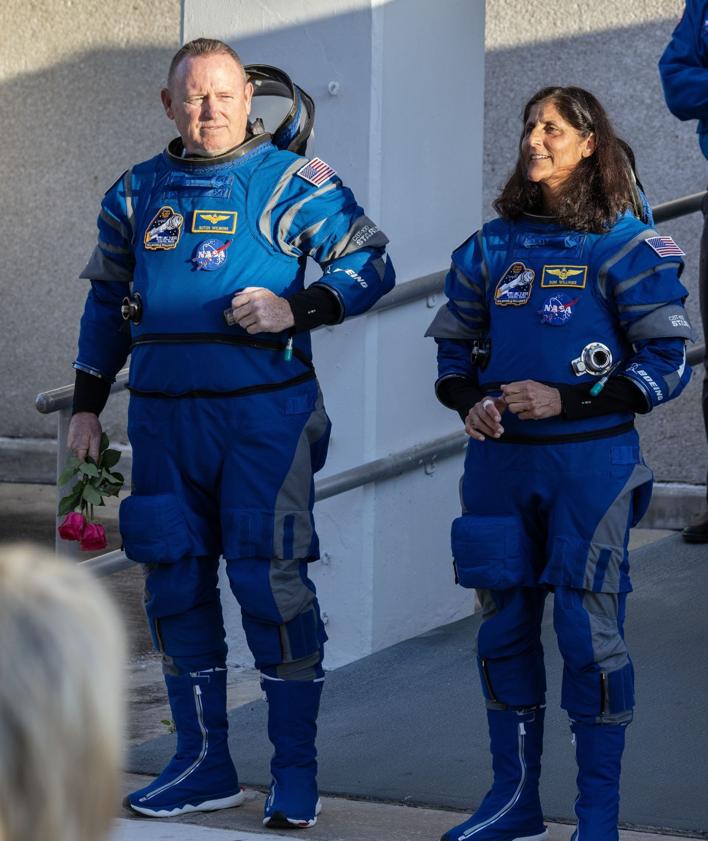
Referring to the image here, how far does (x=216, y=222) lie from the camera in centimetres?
344

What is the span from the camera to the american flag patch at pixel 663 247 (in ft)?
10.4

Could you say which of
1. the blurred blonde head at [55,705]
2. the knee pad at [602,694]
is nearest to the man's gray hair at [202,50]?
the knee pad at [602,694]

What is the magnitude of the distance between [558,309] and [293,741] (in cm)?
114

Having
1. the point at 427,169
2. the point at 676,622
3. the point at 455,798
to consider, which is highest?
the point at 427,169

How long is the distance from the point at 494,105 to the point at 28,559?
6725 millimetres

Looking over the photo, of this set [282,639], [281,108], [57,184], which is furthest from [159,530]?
[57,184]

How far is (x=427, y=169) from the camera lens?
4.85 m

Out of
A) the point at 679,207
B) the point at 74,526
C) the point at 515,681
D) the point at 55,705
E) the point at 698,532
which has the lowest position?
the point at 515,681

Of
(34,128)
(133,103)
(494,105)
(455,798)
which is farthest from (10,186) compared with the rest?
(455,798)

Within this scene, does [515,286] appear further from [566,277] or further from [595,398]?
[595,398]

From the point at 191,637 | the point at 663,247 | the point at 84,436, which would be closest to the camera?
the point at 663,247

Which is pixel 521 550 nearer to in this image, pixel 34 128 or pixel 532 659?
pixel 532 659

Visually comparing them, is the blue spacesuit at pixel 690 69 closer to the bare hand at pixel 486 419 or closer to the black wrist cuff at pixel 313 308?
the black wrist cuff at pixel 313 308

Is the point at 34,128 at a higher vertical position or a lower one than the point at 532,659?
higher
